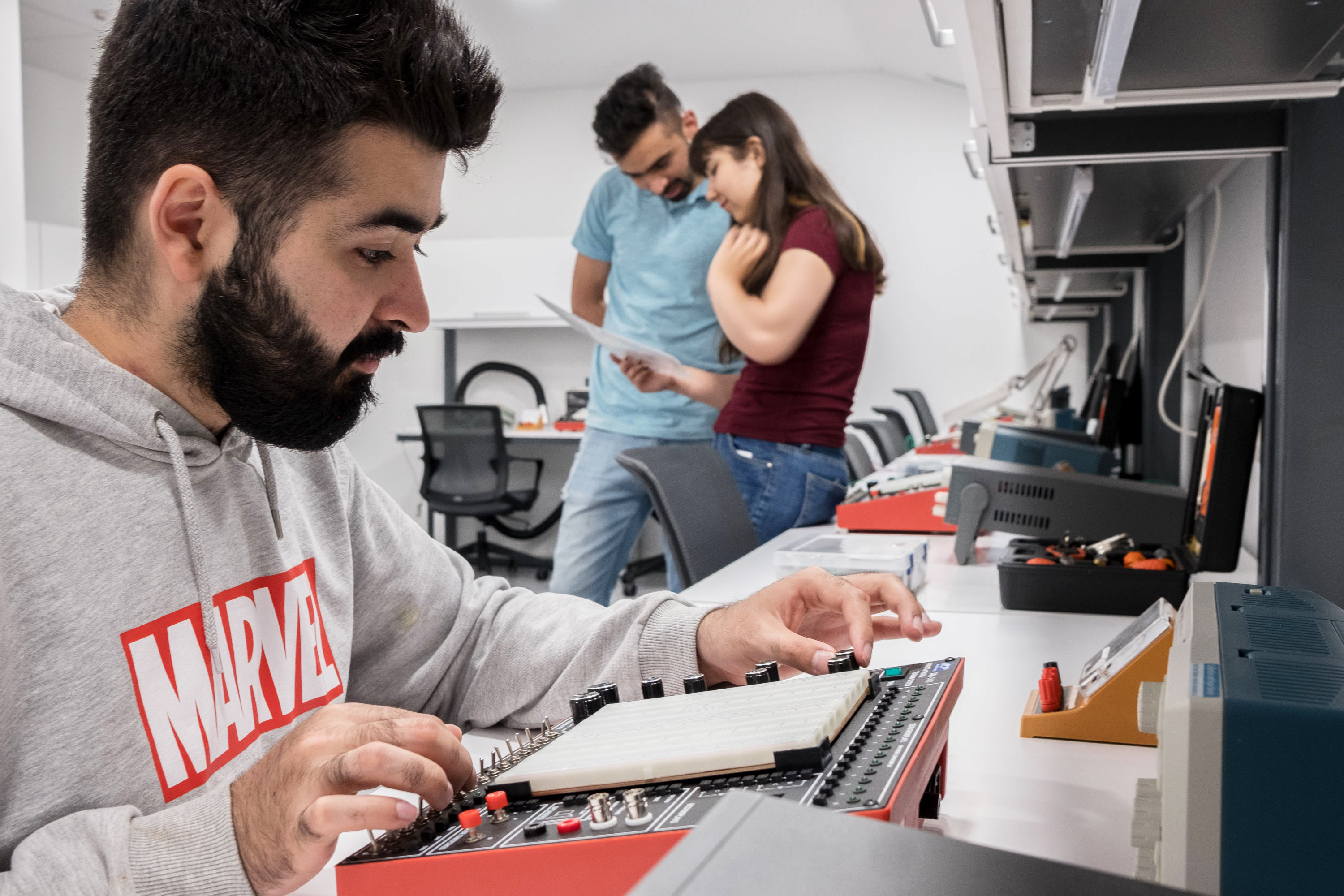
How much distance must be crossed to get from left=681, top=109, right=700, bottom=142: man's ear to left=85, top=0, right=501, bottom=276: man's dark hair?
154cm

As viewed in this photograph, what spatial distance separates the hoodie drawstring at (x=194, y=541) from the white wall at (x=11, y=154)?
6.33 feet

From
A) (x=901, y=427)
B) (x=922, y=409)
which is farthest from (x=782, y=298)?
(x=922, y=409)

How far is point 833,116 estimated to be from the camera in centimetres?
596

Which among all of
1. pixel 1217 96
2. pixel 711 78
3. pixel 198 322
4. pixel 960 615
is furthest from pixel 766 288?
pixel 711 78

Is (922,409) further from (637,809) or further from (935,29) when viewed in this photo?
(637,809)

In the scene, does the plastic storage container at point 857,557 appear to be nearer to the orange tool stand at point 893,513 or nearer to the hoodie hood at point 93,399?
the orange tool stand at point 893,513

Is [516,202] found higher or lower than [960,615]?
higher

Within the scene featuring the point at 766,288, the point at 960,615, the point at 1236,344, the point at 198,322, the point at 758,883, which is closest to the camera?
the point at 758,883

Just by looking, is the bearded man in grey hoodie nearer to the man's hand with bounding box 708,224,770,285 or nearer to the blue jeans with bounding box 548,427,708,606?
the man's hand with bounding box 708,224,770,285

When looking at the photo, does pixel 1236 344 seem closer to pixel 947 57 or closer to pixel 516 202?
pixel 947 57

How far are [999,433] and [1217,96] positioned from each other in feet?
4.84

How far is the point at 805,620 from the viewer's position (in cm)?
92

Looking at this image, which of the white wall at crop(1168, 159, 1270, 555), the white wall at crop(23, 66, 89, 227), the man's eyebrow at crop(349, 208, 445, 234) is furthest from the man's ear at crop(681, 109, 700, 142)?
the white wall at crop(23, 66, 89, 227)

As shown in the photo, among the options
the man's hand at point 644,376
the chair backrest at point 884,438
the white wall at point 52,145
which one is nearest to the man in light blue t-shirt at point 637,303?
the man's hand at point 644,376
